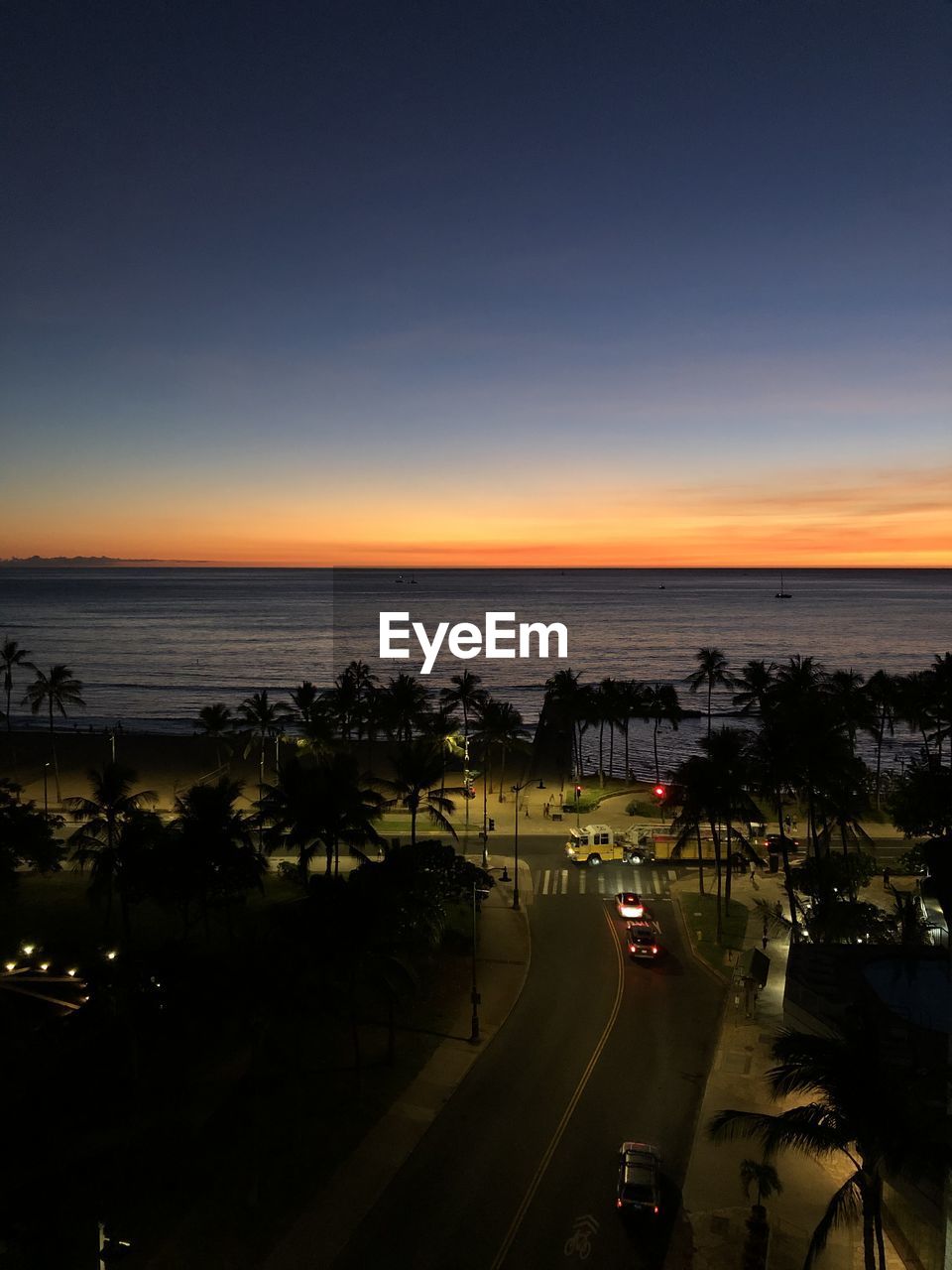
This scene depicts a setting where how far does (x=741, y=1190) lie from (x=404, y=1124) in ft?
31.9

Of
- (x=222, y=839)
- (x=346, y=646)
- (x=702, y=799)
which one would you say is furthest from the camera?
(x=346, y=646)

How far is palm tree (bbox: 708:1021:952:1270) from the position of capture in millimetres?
14734

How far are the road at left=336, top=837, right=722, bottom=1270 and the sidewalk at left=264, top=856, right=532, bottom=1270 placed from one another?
1.41 ft

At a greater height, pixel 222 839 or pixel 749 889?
pixel 222 839

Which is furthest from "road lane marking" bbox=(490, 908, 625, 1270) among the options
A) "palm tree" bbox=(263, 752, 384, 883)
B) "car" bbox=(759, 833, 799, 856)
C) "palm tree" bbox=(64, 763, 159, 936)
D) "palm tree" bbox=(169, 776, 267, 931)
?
"palm tree" bbox=(64, 763, 159, 936)

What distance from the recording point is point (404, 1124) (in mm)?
24125

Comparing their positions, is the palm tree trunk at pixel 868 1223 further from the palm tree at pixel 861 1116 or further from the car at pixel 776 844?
the car at pixel 776 844

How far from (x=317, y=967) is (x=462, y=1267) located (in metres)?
8.30

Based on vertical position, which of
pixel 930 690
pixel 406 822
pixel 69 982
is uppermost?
pixel 930 690

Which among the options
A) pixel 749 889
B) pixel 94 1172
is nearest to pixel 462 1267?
pixel 94 1172

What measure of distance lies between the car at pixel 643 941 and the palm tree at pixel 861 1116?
19.2 m

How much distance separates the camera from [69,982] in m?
24.3

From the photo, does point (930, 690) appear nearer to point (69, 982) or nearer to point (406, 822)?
point (406, 822)

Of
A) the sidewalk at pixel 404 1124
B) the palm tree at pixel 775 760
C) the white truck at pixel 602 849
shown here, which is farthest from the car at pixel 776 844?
the sidewalk at pixel 404 1124
